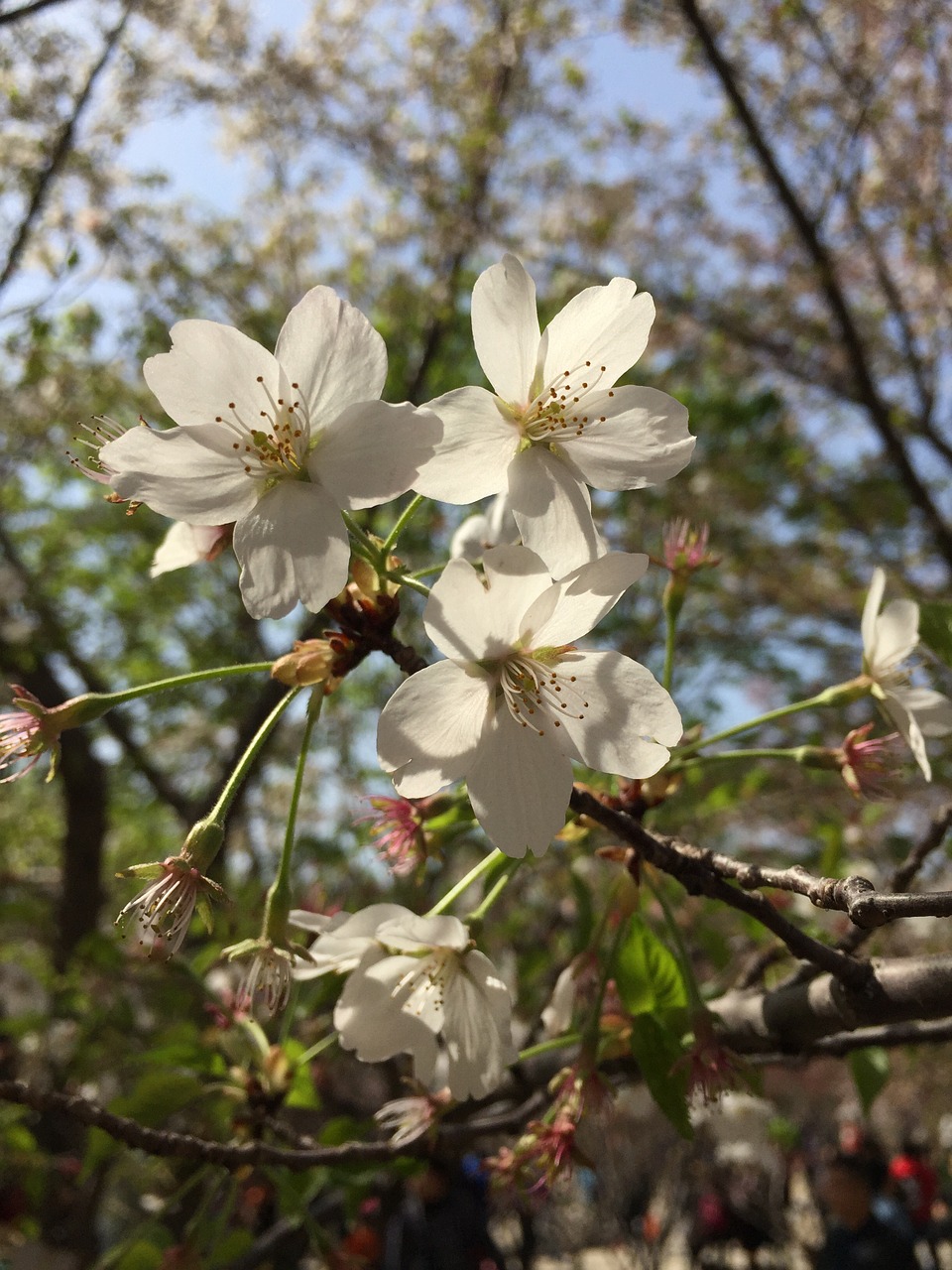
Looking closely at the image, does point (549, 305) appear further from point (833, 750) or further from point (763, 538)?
point (833, 750)

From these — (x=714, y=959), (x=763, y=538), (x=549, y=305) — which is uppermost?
(x=549, y=305)

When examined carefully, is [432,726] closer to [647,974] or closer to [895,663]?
[647,974]

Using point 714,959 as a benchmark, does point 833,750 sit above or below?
above

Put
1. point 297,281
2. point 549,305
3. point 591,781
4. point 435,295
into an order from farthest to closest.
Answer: point 297,281, point 549,305, point 435,295, point 591,781

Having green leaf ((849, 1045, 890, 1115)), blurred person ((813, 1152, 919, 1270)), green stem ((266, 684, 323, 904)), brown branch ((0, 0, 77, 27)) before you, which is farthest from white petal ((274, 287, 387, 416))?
blurred person ((813, 1152, 919, 1270))

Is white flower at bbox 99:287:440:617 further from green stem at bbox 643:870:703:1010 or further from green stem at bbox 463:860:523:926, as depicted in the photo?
green stem at bbox 643:870:703:1010

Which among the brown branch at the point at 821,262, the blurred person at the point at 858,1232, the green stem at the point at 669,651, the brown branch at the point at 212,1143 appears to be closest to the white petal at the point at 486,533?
the green stem at the point at 669,651

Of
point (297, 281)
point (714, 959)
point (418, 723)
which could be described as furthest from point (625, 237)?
point (418, 723)

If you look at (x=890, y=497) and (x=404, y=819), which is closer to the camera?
(x=404, y=819)

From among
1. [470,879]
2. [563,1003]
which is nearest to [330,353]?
[470,879]
